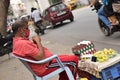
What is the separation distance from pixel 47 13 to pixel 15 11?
48.1m

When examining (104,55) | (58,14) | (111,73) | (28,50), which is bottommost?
(58,14)

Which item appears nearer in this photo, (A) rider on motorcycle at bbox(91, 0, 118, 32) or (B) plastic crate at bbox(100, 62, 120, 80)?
(B) plastic crate at bbox(100, 62, 120, 80)

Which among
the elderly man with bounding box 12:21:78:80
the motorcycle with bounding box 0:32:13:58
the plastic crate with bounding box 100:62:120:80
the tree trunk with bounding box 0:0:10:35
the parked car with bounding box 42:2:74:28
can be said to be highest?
the elderly man with bounding box 12:21:78:80

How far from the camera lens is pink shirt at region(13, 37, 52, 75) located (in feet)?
17.5

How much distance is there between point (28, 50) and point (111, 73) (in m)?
1.33

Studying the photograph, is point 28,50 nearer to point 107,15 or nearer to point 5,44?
point 107,15

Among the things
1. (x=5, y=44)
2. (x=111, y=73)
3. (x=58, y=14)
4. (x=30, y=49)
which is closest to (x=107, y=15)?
(x=111, y=73)

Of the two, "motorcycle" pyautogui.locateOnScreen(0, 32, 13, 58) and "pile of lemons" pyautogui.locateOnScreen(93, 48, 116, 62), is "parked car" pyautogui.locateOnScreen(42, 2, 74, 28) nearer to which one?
"motorcycle" pyautogui.locateOnScreen(0, 32, 13, 58)

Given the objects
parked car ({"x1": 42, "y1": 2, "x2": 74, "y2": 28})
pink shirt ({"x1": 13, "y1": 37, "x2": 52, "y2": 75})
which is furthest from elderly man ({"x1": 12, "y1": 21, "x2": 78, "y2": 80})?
parked car ({"x1": 42, "y1": 2, "x2": 74, "y2": 28})

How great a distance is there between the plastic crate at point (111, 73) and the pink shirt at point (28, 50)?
2.92 feet

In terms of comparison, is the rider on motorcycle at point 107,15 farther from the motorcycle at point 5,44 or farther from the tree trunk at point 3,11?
the motorcycle at point 5,44

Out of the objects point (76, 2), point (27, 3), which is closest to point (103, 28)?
point (76, 2)

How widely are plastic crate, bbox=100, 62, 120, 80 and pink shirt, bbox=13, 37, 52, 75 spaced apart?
89 centimetres

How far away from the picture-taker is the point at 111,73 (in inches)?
220
